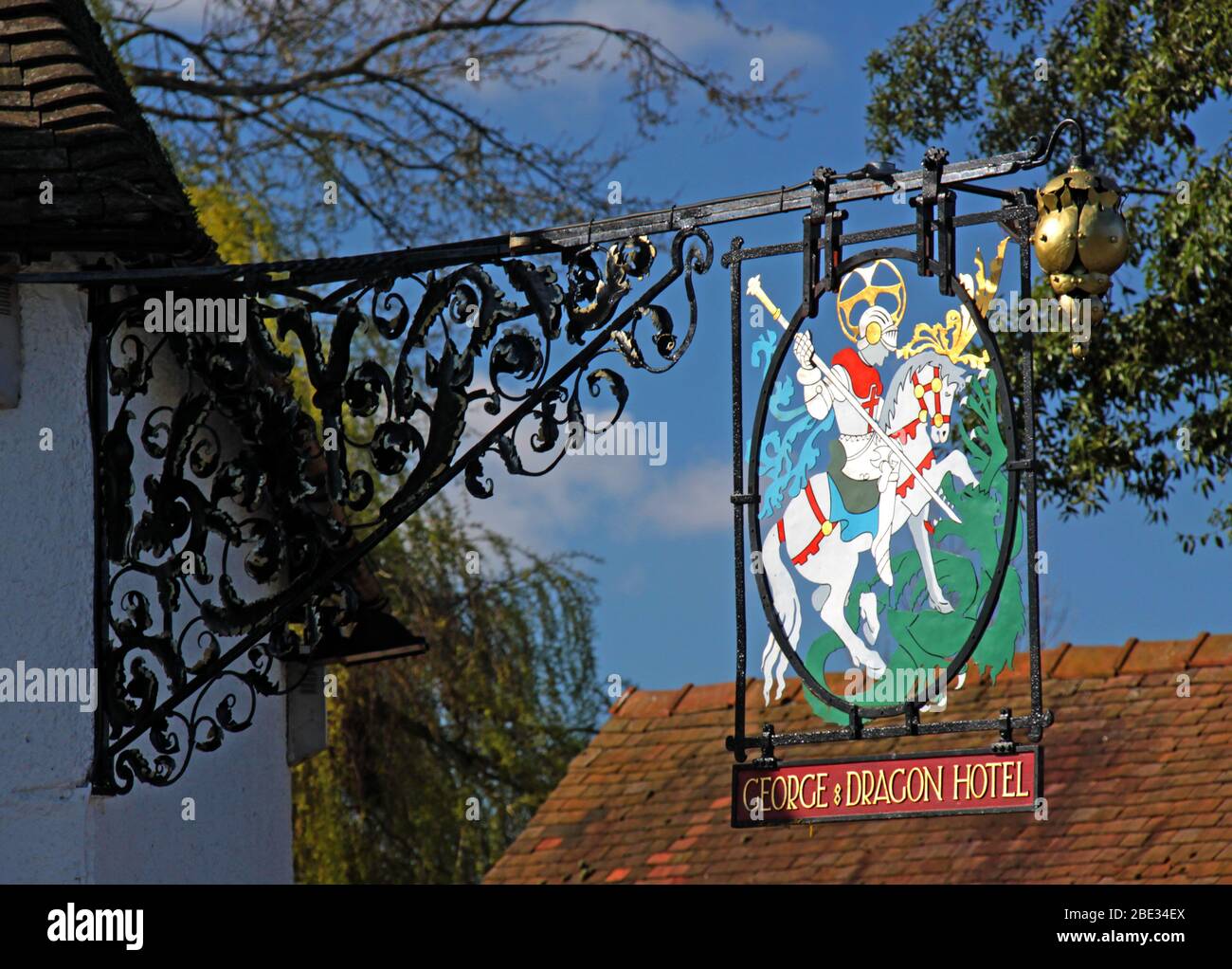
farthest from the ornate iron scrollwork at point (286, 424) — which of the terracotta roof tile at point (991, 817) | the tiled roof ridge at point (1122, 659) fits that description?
the tiled roof ridge at point (1122, 659)

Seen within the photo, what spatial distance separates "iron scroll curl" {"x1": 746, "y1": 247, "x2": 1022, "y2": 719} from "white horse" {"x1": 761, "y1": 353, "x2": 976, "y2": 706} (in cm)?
4

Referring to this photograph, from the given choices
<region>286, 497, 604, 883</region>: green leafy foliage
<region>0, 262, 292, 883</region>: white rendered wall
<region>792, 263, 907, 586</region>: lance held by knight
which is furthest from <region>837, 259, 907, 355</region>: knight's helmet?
<region>286, 497, 604, 883</region>: green leafy foliage

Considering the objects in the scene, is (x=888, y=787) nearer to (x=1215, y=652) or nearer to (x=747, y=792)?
(x=747, y=792)

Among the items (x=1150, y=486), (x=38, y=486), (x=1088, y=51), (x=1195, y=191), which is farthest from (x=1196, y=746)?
(x=38, y=486)

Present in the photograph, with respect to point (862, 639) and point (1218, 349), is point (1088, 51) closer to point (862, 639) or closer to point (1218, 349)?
point (1218, 349)

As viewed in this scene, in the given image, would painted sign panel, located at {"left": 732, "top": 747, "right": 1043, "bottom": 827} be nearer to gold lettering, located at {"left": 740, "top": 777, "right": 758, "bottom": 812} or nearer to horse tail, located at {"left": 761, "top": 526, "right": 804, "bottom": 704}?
gold lettering, located at {"left": 740, "top": 777, "right": 758, "bottom": 812}

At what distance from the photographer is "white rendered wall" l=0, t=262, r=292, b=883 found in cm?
645

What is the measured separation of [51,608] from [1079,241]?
3.44 metres

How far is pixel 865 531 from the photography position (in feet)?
19.4

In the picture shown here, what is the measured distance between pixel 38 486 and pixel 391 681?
11.3 meters

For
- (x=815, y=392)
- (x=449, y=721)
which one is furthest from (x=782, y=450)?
(x=449, y=721)

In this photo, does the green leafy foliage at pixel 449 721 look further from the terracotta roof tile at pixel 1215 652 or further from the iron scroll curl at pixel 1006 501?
the iron scroll curl at pixel 1006 501

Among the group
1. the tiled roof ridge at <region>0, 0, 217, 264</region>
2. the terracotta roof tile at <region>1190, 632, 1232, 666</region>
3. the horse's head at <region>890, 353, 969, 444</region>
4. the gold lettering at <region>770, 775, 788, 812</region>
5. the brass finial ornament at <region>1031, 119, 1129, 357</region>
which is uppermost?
the tiled roof ridge at <region>0, 0, 217, 264</region>

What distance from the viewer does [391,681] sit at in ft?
58.2
